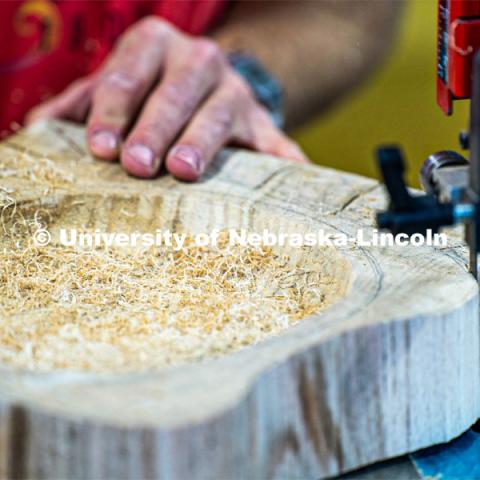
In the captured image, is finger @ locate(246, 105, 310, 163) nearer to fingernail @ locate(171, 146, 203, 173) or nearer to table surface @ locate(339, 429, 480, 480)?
fingernail @ locate(171, 146, 203, 173)

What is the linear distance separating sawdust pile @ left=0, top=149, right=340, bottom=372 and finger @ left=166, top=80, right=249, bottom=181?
20cm

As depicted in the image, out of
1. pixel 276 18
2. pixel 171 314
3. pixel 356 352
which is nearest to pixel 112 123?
pixel 171 314

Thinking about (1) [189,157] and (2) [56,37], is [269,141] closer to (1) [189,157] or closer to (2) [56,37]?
(1) [189,157]

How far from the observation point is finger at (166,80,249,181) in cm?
149

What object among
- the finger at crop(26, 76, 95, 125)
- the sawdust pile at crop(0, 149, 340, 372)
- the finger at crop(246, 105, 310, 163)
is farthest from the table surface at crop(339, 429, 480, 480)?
the finger at crop(26, 76, 95, 125)

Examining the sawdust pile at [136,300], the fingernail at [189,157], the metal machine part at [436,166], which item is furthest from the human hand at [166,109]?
the metal machine part at [436,166]

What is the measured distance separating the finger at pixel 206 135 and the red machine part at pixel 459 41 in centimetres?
55

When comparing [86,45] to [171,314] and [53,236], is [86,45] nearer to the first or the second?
[53,236]

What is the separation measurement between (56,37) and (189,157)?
1149 mm

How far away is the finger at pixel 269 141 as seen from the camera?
191 cm

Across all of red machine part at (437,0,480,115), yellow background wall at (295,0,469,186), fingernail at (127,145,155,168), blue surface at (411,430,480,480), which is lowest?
yellow background wall at (295,0,469,186)

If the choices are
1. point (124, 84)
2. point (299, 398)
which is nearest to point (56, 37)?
point (124, 84)

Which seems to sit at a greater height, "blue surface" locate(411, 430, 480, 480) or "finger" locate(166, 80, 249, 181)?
"finger" locate(166, 80, 249, 181)

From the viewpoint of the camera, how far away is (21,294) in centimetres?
119
